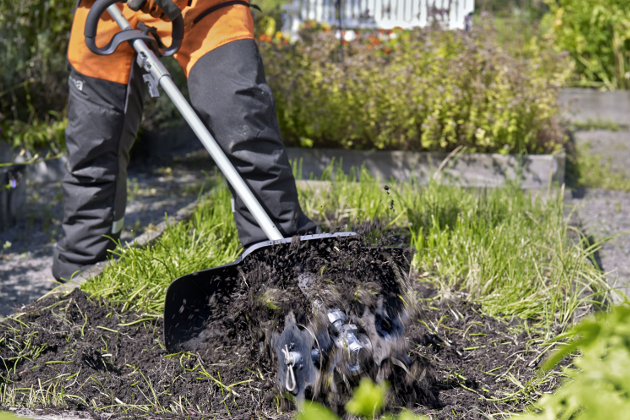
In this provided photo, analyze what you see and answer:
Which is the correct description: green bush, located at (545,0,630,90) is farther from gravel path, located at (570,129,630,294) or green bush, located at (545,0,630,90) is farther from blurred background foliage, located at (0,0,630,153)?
blurred background foliage, located at (0,0,630,153)

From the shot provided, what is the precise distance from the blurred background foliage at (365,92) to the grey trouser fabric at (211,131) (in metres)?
1.85

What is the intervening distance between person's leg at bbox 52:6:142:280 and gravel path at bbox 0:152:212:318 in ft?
0.52

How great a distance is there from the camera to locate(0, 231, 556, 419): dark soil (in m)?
1.45

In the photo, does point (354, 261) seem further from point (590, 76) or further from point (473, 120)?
point (590, 76)

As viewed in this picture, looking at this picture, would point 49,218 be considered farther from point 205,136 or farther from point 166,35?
point 205,136

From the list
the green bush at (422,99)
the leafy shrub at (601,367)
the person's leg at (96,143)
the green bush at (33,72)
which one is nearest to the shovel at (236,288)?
the person's leg at (96,143)

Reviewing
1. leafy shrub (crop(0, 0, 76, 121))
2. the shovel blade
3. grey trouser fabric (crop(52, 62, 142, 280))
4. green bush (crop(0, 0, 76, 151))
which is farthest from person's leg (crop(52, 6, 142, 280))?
leafy shrub (crop(0, 0, 76, 121))

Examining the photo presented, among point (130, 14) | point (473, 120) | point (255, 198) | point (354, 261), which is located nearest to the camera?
point (354, 261)

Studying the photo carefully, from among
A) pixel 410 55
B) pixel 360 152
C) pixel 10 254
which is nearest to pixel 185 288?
pixel 10 254

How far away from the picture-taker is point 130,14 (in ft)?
7.32

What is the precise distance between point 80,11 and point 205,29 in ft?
2.05

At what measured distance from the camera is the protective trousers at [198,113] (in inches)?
76.7

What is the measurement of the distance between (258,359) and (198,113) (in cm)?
95

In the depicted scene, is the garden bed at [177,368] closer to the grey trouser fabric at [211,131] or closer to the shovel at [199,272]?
the shovel at [199,272]
